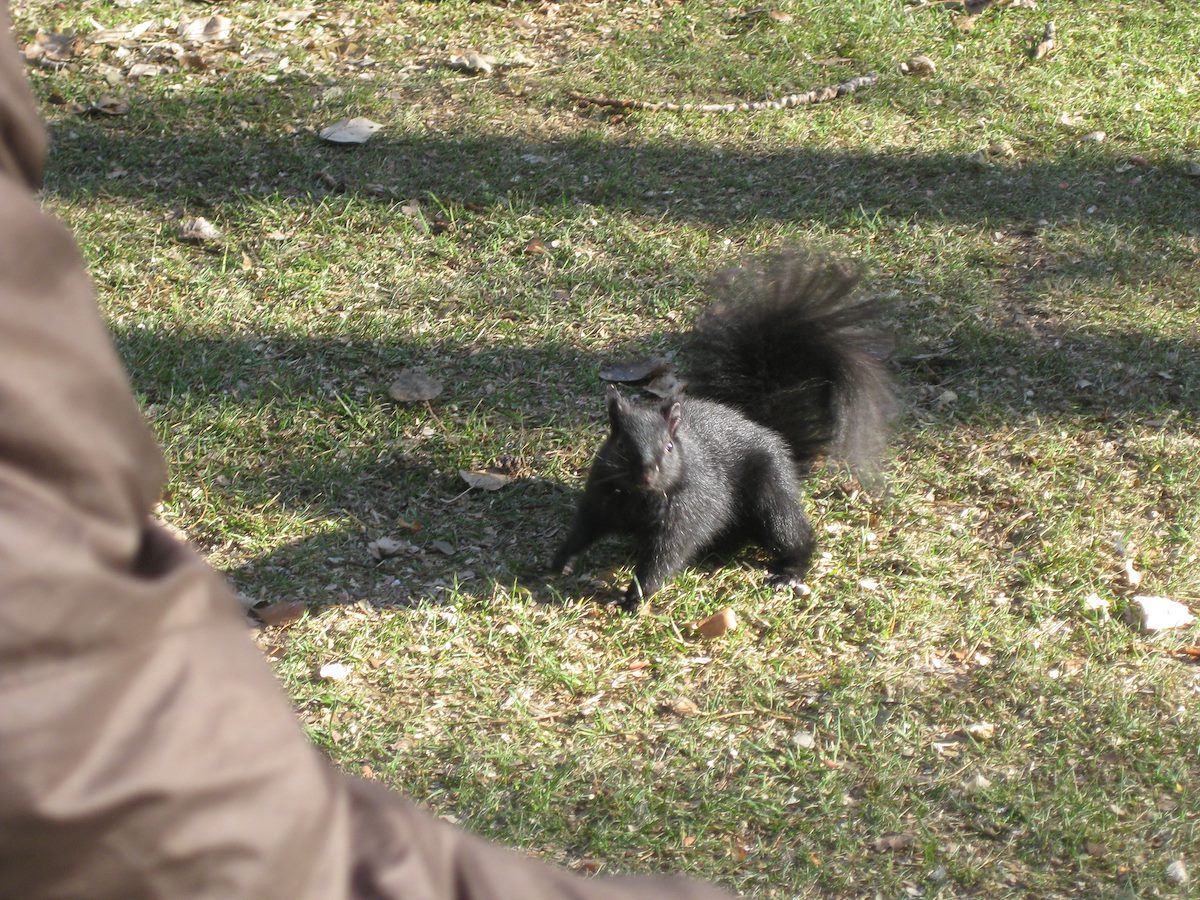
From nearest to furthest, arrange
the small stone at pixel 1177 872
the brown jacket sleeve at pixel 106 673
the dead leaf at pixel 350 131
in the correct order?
1. the brown jacket sleeve at pixel 106 673
2. the small stone at pixel 1177 872
3. the dead leaf at pixel 350 131

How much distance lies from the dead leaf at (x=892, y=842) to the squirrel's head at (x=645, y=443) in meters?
1.17

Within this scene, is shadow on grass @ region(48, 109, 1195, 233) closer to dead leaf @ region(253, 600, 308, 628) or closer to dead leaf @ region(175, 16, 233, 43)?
dead leaf @ region(175, 16, 233, 43)

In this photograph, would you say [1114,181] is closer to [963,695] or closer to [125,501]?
[963,695]

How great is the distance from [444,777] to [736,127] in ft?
12.7

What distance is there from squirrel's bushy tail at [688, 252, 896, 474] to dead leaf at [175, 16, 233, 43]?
3.68 m

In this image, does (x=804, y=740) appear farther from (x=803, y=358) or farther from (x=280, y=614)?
(x=280, y=614)

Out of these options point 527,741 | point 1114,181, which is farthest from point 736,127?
point 527,741

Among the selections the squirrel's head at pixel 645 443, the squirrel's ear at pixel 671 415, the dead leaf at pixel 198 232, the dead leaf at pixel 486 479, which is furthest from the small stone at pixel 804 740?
the dead leaf at pixel 198 232

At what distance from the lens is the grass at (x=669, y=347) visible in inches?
112

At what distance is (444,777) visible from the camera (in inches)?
113

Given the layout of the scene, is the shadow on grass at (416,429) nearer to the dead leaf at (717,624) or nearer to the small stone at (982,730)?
the dead leaf at (717,624)

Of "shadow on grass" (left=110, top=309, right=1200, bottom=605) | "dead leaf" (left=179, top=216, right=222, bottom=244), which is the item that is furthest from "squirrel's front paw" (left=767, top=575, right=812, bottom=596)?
"dead leaf" (left=179, top=216, right=222, bottom=244)

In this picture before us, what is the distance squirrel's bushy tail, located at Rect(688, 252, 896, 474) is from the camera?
3.66 metres

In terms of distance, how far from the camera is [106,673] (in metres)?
0.76
